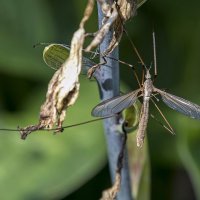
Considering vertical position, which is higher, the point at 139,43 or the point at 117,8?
the point at 139,43

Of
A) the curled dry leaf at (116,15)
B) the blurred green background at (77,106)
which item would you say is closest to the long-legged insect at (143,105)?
Answer: the curled dry leaf at (116,15)

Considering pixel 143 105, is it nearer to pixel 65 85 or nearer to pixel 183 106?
pixel 183 106

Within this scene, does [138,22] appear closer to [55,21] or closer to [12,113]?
[55,21]

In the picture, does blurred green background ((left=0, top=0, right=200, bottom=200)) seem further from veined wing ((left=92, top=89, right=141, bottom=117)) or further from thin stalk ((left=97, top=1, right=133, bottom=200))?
veined wing ((left=92, top=89, right=141, bottom=117))

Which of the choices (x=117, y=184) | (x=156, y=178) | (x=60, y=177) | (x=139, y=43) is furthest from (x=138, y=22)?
(x=117, y=184)

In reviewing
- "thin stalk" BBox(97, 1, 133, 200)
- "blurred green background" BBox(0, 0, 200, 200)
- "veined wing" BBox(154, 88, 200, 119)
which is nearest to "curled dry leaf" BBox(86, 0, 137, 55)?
"thin stalk" BBox(97, 1, 133, 200)

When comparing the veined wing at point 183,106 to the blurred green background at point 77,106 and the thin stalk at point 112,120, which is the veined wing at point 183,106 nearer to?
the thin stalk at point 112,120
